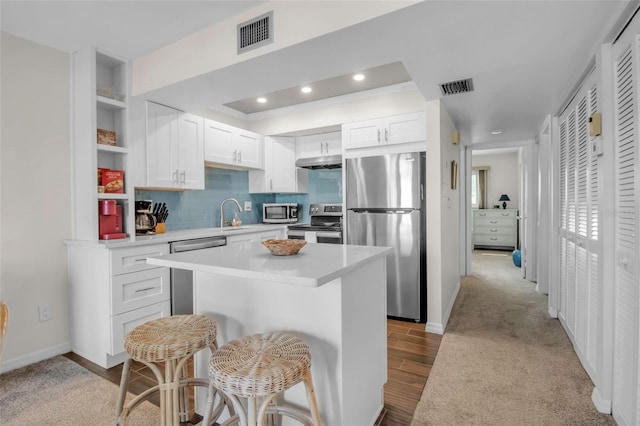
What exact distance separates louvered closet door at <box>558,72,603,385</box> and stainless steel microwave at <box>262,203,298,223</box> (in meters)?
3.02

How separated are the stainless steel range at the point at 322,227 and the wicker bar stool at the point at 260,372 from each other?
2.44m

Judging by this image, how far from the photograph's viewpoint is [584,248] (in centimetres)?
228

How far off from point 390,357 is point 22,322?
2.75m

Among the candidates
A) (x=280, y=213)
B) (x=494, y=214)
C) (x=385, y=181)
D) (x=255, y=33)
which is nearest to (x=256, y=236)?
(x=280, y=213)

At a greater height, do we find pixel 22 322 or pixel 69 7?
pixel 69 7

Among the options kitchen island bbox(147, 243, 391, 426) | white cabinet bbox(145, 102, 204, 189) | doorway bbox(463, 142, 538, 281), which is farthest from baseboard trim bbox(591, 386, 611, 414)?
doorway bbox(463, 142, 538, 281)

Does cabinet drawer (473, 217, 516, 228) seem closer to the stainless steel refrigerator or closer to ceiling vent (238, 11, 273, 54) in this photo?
the stainless steel refrigerator

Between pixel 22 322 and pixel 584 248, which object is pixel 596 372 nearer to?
pixel 584 248

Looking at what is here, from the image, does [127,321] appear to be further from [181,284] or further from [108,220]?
[108,220]

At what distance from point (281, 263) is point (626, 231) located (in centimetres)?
170

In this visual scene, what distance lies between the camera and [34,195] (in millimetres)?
2479

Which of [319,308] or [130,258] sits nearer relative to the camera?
[319,308]

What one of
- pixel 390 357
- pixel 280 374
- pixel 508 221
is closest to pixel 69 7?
pixel 280 374

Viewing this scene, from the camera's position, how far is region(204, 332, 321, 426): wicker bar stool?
1109mm
